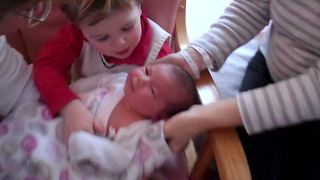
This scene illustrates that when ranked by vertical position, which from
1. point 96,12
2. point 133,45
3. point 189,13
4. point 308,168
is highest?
point 96,12

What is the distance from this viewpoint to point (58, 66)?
1019 millimetres

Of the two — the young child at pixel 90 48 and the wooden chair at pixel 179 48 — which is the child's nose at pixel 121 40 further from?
the wooden chair at pixel 179 48

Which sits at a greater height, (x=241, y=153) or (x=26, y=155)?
(x=241, y=153)

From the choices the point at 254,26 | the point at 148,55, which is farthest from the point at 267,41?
the point at 148,55

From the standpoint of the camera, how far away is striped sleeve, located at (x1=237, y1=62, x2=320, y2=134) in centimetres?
77

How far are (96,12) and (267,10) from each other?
39cm

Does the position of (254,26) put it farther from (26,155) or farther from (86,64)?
(26,155)

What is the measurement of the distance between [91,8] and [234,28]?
0.33 m

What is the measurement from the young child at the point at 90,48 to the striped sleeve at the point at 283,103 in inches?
11.7

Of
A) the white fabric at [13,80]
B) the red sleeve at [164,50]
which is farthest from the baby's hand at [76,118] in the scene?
the red sleeve at [164,50]

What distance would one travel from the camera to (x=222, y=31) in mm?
971

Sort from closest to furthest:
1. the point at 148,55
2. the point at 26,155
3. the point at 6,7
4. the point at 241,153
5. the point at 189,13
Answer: the point at 6,7
the point at 241,153
the point at 26,155
the point at 148,55
the point at 189,13

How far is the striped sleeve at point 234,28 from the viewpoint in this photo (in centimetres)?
96

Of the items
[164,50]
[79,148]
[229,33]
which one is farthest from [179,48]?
[79,148]
